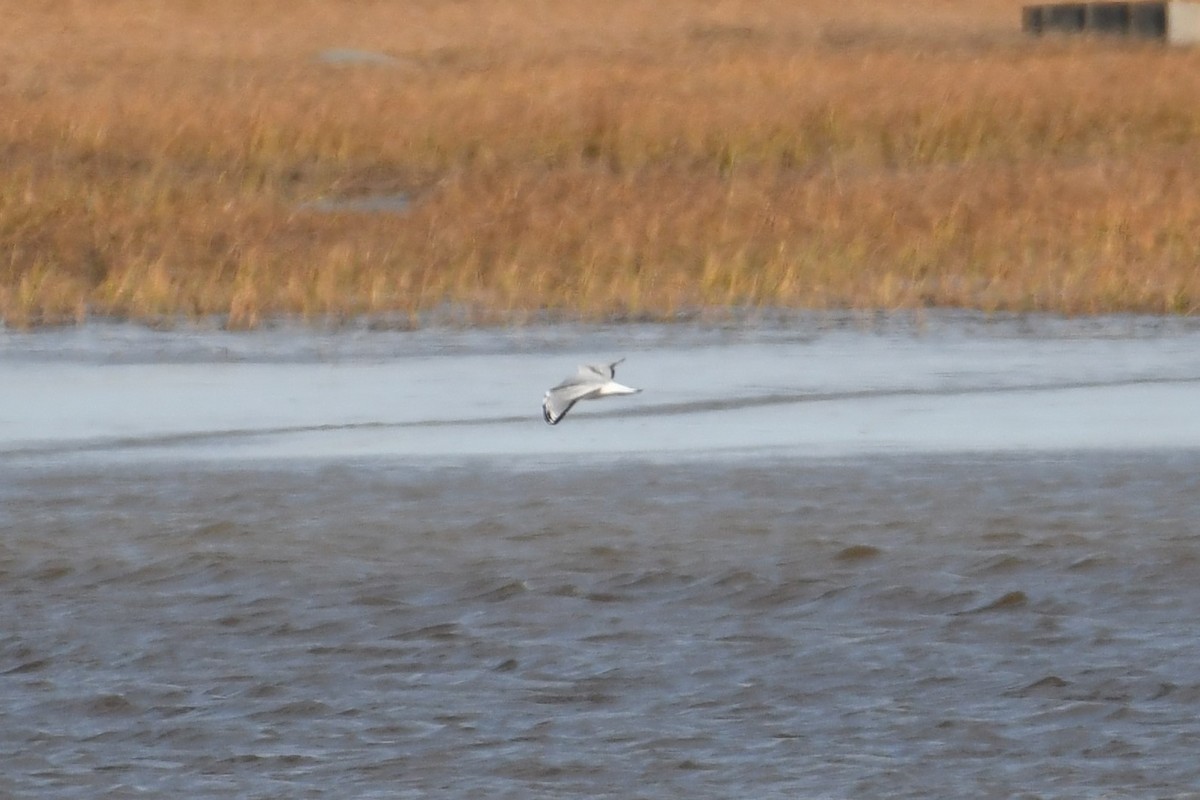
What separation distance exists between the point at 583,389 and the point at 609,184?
9580mm

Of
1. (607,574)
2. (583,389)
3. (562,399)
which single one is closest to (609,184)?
(562,399)

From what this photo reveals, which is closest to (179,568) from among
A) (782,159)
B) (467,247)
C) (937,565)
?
(937,565)

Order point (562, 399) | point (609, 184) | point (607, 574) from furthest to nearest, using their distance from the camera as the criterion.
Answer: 1. point (609, 184)
2. point (562, 399)
3. point (607, 574)

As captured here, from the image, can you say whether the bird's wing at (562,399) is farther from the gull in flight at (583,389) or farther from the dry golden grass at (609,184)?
the dry golden grass at (609,184)

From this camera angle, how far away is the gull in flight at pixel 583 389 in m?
8.26

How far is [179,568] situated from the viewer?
7344 millimetres

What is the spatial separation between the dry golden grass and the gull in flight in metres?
4.43

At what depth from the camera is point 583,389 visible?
8383mm

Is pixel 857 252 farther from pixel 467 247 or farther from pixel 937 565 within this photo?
pixel 937 565

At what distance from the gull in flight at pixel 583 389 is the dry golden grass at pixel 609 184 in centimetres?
443

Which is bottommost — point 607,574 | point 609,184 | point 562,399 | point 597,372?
point 609,184

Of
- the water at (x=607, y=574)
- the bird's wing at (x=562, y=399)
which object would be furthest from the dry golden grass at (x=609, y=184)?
the bird's wing at (x=562, y=399)

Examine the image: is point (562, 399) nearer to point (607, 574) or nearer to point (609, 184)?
point (607, 574)

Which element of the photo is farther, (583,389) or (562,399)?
(562,399)
